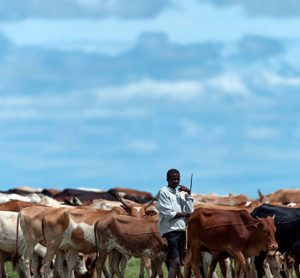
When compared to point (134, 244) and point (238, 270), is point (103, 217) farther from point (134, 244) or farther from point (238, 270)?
point (238, 270)

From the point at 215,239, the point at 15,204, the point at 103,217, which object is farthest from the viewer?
the point at 15,204

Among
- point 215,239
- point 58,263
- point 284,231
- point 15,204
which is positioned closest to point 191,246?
point 215,239

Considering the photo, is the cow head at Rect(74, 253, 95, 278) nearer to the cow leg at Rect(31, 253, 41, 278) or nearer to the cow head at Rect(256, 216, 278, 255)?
the cow leg at Rect(31, 253, 41, 278)

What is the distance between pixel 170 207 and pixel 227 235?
201 cm

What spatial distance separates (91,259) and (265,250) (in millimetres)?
5971

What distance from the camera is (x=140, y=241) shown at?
2445 cm

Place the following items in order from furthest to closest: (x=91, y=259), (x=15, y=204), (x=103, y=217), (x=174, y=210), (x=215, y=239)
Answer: (x=15, y=204) < (x=91, y=259) < (x=103, y=217) < (x=215, y=239) < (x=174, y=210)

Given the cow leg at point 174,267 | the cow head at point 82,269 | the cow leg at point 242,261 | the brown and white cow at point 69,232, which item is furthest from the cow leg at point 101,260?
the cow leg at point 174,267

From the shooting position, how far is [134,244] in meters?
24.6

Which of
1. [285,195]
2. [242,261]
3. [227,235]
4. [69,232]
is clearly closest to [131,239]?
[69,232]

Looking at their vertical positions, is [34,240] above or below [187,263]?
above

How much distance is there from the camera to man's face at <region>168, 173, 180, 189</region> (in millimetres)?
21312

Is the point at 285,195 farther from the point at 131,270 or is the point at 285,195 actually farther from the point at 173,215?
the point at 173,215

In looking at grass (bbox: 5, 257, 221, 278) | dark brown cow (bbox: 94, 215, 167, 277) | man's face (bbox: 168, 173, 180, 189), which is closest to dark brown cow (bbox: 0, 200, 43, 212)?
grass (bbox: 5, 257, 221, 278)
